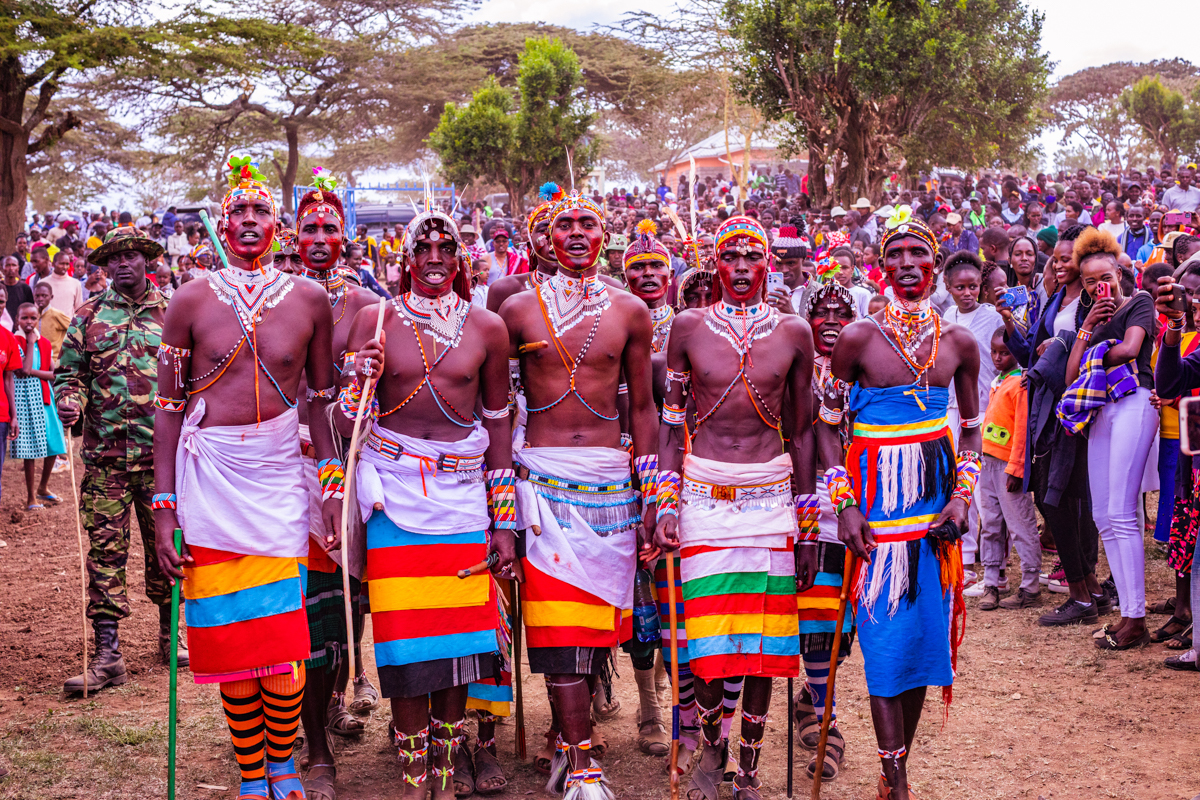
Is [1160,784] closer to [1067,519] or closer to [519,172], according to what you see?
[1067,519]

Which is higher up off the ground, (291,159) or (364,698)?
(291,159)

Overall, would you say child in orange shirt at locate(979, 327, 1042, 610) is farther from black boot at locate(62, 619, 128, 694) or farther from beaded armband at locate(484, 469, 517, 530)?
black boot at locate(62, 619, 128, 694)

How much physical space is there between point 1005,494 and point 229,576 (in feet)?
17.9

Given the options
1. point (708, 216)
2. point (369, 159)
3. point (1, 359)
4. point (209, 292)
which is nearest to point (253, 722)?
point (209, 292)

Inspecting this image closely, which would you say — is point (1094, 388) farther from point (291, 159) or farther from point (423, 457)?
point (291, 159)

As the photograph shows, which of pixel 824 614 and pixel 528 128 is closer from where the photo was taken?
pixel 824 614

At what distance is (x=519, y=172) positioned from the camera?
28.6m

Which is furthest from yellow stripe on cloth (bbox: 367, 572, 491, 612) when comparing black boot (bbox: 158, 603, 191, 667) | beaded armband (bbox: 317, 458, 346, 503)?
black boot (bbox: 158, 603, 191, 667)

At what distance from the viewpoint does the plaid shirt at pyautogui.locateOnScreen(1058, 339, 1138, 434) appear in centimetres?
643

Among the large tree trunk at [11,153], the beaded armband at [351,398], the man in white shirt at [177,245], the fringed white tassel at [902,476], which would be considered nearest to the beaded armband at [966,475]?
the fringed white tassel at [902,476]

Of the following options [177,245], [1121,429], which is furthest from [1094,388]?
[177,245]

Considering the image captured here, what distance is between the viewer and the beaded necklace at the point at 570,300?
4930 mm

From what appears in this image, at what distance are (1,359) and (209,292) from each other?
5.91 m

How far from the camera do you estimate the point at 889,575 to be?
179 inches
